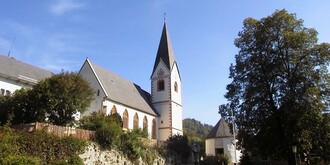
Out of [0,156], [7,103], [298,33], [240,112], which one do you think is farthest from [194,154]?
[0,156]

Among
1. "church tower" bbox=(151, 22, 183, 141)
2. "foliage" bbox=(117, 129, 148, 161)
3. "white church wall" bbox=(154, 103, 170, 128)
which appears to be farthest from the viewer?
"church tower" bbox=(151, 22, 183, 141)

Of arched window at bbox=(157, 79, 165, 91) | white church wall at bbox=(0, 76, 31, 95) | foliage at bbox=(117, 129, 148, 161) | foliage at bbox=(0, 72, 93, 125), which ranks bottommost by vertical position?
foliage at bbox=(117, 129, 148, 161)

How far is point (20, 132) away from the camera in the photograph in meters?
19.5

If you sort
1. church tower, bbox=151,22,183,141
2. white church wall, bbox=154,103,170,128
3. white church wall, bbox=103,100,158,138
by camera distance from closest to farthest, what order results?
1. white church wall, bbox=103,100,158,138
2. white church wall, bbox=154,103,170,128
3. church tower, bbox=151,22,183,141

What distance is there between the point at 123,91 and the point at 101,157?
2153 cm

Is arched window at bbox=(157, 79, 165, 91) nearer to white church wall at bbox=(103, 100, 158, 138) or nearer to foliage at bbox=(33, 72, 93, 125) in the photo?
white church wall at bbox=(103, 100, 158, 138)

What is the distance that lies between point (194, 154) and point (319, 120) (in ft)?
61.8

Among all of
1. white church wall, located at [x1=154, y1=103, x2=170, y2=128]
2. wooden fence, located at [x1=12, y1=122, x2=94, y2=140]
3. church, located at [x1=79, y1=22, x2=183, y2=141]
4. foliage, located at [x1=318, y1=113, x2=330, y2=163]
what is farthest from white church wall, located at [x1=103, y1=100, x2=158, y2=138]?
foliage, located at [x1=318, y1=113, x2=330, y2=163]

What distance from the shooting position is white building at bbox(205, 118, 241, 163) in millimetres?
46219

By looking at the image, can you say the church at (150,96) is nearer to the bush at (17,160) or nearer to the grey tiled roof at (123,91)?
the grey tiled roof at (123,91)

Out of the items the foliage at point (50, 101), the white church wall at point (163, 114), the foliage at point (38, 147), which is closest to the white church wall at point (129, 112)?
the white church wall at point (163, 114)

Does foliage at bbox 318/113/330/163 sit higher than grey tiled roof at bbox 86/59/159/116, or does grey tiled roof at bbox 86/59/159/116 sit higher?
grey tiled roof at bbox 86/59/159/116

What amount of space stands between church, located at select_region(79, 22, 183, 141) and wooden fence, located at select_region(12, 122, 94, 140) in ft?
44.5

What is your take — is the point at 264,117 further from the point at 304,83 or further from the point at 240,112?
the point at 304,83
